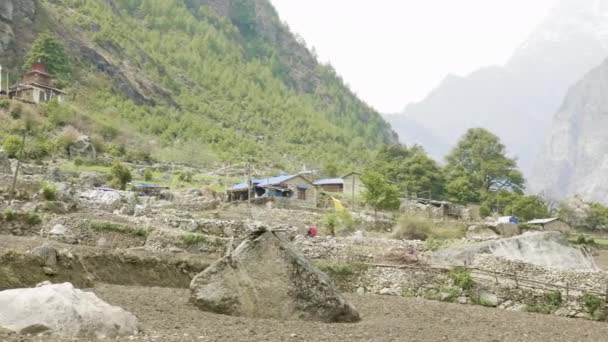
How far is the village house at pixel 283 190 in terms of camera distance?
57688 mm

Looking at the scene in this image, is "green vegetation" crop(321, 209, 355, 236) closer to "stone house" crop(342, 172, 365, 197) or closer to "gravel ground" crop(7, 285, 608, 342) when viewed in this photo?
"gravel ground" crop(7, 285, 608, 342)

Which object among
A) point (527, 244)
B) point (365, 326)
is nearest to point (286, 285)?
point (365, 326)

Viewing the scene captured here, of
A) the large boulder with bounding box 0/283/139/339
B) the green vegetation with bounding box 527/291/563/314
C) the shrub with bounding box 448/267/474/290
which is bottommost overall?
the green vegetation with bounding box 527/291/563/314

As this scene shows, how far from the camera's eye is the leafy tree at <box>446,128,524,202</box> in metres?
85.2

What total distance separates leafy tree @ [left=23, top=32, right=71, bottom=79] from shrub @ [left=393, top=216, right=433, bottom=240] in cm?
7667

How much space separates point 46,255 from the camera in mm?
14164

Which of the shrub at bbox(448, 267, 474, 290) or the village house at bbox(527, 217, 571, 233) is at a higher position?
the village house at bbox(527, 217, 571, 233)

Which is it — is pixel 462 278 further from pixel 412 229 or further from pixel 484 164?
pixel 484 164

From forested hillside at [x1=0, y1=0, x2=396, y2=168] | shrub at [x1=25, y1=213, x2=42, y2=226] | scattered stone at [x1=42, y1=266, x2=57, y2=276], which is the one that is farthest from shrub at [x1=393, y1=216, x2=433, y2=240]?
forested hillside at [x1=0, y1=0, x2=396, y2=168]

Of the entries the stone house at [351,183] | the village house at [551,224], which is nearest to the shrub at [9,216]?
the village house at [551,224]

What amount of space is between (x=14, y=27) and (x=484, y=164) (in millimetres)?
85137

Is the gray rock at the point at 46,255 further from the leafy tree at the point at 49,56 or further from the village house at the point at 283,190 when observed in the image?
the leafy tree at the point at 49,56

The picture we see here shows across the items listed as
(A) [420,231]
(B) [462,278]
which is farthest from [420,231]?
(B) [462,278]

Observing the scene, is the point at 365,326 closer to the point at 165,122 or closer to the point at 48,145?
the point at 48,145
